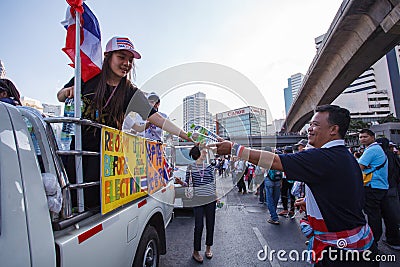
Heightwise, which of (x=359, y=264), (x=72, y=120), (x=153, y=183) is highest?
(x=72, y=120)

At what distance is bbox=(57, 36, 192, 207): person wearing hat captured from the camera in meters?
1.66

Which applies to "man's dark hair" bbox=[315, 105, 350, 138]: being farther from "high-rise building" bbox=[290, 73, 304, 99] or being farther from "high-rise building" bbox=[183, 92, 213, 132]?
"high-rise building" bbox=[290, 73, 304, 99]

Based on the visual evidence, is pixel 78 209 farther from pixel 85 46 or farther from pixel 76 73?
pixel 85 46

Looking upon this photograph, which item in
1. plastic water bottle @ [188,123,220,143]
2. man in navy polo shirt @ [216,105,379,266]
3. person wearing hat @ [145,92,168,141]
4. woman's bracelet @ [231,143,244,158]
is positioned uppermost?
person wearing hat @ [145,92,168,141]

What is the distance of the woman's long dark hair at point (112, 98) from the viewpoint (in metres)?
1.89

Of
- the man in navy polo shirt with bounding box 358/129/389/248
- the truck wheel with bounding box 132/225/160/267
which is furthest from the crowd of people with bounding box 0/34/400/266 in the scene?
the man in navy polo shirt with bounding box 358/129/389/248

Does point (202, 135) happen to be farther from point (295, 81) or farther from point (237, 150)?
point (295, 81)

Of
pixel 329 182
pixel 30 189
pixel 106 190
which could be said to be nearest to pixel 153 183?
pixel 106 190

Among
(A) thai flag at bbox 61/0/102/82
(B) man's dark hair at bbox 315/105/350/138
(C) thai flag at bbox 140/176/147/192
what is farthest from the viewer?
(C) thai flag at bbox 140/176/147/192

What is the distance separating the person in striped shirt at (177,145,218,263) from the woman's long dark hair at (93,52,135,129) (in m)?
1.53

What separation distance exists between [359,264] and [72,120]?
2174 mm

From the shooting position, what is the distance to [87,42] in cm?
189

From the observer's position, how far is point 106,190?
157cm

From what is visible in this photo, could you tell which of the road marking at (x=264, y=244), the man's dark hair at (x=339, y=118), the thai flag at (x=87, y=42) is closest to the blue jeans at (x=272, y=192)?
the road marking at (x=264, y=244)
